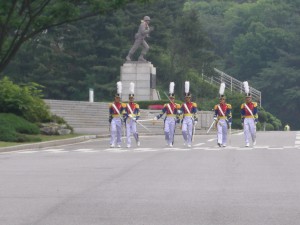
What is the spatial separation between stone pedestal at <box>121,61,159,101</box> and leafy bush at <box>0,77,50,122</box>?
80.9 ft

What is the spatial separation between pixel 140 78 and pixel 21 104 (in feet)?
88.5

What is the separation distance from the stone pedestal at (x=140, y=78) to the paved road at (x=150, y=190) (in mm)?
39725

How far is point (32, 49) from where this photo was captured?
8444cm

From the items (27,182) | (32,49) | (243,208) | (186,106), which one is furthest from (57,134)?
(32,49)

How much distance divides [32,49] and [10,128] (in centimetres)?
4645

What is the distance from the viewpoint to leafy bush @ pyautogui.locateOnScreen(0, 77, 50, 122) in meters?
42.5

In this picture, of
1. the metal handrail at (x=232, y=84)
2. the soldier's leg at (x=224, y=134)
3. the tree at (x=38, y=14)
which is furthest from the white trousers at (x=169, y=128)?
the metal handrail at (x=232, y=84)

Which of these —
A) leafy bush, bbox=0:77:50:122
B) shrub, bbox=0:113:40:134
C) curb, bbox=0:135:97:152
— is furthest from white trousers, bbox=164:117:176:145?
leafy bush, bbox=0:77:50:122

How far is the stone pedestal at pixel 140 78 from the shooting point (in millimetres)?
68938

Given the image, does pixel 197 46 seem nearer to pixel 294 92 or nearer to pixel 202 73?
pixel 202 73

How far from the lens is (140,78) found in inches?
2719

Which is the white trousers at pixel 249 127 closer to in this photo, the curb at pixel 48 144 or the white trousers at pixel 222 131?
the white trousers at pixel 222 131

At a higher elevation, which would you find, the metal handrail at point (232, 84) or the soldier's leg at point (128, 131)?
the metal handrail at point (232, 84)

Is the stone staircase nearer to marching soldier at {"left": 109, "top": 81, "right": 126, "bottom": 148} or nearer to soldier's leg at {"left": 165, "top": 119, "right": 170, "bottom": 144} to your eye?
soldier's leg at {"left": 165, "top": 119, "right": 170, "bottom": 144}
